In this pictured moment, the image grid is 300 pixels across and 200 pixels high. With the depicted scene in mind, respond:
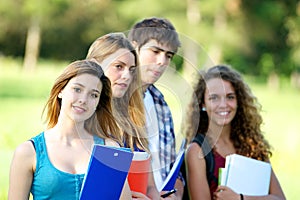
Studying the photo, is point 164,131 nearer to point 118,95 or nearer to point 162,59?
point 162,59

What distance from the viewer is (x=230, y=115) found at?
119 inches

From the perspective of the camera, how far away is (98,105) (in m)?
2.24

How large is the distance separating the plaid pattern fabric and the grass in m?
0.03

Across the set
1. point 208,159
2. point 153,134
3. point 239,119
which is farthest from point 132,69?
point 239,119

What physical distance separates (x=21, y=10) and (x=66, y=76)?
21126 mm

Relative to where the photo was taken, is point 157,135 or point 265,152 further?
point 265,152

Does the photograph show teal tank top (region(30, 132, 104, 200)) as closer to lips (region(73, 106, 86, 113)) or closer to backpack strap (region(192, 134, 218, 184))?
lips (region(73, 106, 86, 113))

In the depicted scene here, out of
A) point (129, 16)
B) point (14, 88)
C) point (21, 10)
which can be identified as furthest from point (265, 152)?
point (21, 10)

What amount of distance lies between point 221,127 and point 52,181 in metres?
1.16

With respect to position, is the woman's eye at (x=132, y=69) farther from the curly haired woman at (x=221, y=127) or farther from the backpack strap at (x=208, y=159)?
the backpack strap at (x=208, y=159)

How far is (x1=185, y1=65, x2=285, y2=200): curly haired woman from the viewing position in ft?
9.49

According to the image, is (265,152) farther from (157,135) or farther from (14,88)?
(14,88)

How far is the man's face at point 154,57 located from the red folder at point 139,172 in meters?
0.33

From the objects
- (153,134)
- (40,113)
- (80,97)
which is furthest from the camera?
(40,113)
